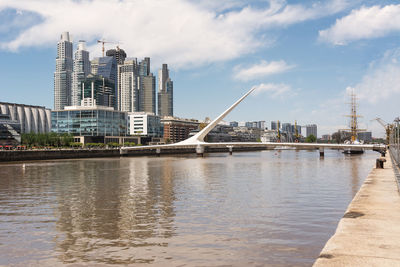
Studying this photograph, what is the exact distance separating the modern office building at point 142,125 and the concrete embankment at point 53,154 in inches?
2651

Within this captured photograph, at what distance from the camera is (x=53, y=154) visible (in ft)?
275

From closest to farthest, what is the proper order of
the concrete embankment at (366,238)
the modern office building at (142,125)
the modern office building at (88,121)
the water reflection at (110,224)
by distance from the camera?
the concrete embankment at (366,238) → the water reflection at (110,224) → the modern office building at (88,121) → the modern office building at (142,125)

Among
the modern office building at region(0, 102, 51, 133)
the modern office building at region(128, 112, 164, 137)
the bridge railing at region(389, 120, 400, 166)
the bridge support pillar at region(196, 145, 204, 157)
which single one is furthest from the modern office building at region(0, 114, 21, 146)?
the bridge railing at region(389, 120, 400, 166)

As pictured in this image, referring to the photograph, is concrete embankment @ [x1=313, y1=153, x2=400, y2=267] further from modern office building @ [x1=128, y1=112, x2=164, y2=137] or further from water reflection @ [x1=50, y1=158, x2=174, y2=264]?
modern office building @ [x1=128, y1=112, x2=164, y2=137]

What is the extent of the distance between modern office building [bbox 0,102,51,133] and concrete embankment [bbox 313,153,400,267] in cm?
17022

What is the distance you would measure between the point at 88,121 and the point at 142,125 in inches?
1335

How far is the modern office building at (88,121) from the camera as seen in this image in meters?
144

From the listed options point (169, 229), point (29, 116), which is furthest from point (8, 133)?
point (169, 229)

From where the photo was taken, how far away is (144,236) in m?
11.9

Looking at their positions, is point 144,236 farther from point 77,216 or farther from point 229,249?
point 77,216

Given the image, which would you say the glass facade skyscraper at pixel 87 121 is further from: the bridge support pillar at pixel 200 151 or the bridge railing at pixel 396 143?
the bridge railing at pixel 396 143

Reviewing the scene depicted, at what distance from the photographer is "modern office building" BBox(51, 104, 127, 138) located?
144250 mm

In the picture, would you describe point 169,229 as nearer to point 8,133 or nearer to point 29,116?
point 8,133

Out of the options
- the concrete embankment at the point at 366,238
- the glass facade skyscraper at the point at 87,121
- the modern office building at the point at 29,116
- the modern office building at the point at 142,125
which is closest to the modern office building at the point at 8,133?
the glass facade skyscraper at the point at 87,121
